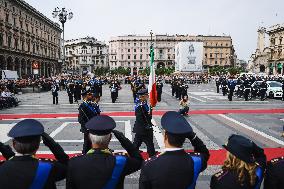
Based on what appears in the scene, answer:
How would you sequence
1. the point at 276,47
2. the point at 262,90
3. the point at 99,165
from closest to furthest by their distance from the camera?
the point at 99,165, the point at 262,90, the point at 276,47

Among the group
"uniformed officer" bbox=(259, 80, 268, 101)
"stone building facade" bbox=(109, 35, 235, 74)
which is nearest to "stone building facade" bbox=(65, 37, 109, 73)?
"stone building facade" bbox=(109, 35, 235, 74)

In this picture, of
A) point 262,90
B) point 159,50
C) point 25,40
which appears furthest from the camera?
point 159,50

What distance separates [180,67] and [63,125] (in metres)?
43.4

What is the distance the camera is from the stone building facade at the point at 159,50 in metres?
136

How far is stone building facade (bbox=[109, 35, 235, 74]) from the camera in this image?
13612 cm

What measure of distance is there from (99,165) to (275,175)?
1.72 metres

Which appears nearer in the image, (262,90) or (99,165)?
(99,165)

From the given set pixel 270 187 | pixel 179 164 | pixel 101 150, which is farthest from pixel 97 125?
pixel 270 187

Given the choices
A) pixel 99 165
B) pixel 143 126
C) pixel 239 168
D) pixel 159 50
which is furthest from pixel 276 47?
pixel 99 165

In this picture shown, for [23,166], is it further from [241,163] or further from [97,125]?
[241,163]

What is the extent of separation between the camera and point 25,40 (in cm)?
6075

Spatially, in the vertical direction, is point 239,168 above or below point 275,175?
above

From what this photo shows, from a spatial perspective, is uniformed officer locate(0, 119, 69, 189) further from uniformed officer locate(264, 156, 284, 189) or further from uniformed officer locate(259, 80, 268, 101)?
uniformed officer locate(259, 80, 268, 101)

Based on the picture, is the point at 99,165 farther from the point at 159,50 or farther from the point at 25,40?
the point at 159,50
